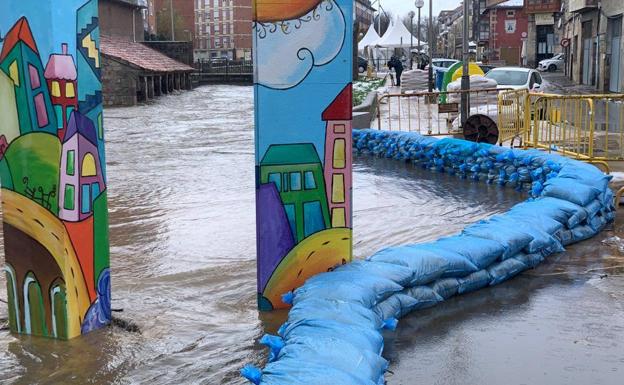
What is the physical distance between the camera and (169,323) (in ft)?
18.7

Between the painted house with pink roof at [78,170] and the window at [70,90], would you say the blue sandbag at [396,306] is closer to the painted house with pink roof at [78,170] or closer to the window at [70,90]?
the painted house with pink roof at [78,170]

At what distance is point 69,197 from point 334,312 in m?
1.80

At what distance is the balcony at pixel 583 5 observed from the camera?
119ft

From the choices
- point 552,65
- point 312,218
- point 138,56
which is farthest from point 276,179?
point 552,65

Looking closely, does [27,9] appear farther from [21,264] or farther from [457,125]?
[457,125]

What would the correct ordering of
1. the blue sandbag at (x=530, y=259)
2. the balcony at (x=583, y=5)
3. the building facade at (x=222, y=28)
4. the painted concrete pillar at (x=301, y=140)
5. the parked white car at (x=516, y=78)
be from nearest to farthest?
the painted concrete pillar at (x=301, y=140), the blue sandbag at (x=530, y=259), the parked white car at (x=516, y=78), the balcony at (x=583, y=5), the building facade at (x=222, y=28)

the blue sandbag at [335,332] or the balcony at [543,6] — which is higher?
the balcony at [543,6]

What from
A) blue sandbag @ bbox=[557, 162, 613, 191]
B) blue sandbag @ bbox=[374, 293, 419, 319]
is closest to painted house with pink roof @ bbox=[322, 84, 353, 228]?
blue sandbag @ bbox=[374, 293, 419, 319]

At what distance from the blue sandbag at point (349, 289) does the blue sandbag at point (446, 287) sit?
1.71 ft

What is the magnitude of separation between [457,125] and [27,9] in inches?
563

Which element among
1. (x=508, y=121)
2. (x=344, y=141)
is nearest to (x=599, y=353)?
(x=344, y=141)

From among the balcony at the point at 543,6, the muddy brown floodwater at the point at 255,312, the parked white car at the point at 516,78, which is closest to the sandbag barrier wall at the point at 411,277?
the muddy brown floodwater at the point at 255,312

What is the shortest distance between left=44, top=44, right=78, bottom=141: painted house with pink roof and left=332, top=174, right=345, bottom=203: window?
6.06 feet

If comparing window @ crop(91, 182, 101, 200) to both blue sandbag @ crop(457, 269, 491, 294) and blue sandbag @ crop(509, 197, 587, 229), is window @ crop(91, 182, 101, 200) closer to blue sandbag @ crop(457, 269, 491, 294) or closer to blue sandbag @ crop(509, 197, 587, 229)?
blue sandbag @ crop(457, 269, 491, 294)
